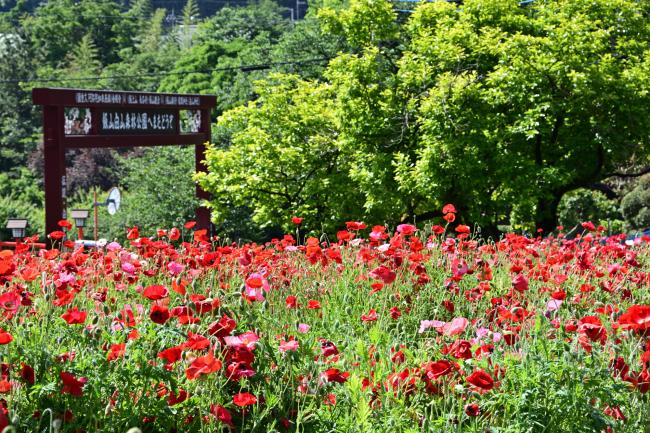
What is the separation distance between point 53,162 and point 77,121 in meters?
0.89

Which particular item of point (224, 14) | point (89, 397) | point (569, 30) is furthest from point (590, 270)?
point (224, 14)

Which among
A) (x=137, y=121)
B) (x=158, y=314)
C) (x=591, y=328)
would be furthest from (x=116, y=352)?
(x=137, y=121)

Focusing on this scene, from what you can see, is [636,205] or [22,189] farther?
[22,189]

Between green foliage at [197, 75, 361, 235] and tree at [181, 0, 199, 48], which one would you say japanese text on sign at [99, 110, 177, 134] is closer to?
green foliage at [197, 75, 361, 235]

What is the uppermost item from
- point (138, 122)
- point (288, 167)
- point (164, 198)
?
point (138, 122)

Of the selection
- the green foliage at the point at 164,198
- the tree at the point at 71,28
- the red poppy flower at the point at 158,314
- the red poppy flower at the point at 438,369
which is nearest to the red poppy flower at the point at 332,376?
the red poppy flower at the point at 438,369

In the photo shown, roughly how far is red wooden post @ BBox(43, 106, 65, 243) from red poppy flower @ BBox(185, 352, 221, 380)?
47.0 ft

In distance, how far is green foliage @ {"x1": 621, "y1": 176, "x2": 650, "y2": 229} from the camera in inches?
1124

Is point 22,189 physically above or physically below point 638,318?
below

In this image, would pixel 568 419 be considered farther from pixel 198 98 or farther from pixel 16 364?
pixel 198 98

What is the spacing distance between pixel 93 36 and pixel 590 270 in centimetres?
6872

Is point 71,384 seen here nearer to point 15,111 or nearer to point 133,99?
point 133,99

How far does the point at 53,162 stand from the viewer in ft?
55.3

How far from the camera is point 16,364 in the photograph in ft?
10.1
